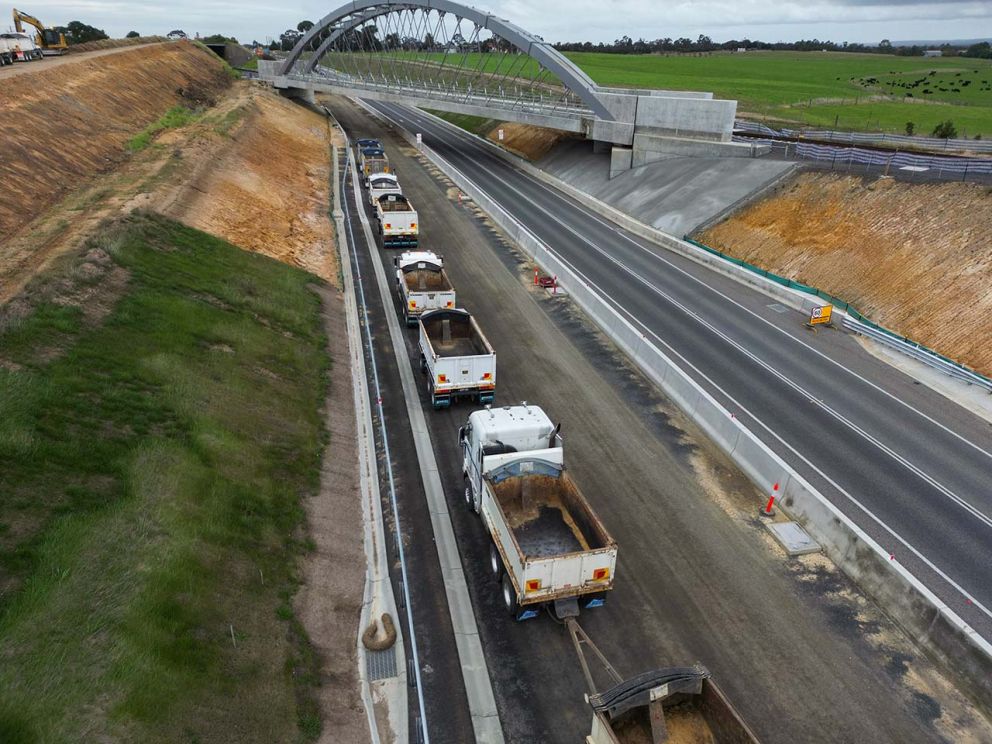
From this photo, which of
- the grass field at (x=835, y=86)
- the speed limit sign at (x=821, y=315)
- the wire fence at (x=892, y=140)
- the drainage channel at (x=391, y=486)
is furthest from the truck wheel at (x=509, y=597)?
the grass field at (x=835, y=86)

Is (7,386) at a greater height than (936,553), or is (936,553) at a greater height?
(7,386)

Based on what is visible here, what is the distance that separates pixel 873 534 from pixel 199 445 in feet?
57.1

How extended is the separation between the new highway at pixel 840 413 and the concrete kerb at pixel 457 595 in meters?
10.6

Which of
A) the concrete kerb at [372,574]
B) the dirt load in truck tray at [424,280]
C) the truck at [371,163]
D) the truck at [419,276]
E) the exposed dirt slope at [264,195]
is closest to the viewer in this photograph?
the concrete kerb at [372,574]

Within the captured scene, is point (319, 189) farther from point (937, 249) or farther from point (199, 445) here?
point (937, 249)

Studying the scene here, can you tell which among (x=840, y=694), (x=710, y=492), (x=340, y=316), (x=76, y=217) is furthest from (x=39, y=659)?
(x=76, y=217)

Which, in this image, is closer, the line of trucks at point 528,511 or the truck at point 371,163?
the line of trucks at point 528,511

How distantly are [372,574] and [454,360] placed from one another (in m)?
8.13

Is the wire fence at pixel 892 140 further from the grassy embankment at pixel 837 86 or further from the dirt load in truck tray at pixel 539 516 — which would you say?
A: the dirt load in truck tray at pixel 539 516

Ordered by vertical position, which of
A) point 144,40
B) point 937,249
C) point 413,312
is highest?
point 144,40

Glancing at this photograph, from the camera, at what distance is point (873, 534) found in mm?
15867

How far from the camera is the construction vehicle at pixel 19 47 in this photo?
65.9m

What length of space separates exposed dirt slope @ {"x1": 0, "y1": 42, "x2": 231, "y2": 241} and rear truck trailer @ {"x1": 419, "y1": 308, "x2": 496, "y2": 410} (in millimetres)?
20444

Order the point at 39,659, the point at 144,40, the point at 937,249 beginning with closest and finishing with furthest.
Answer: the point at 39,659 → the point at 937,249 → the point at 144,40
